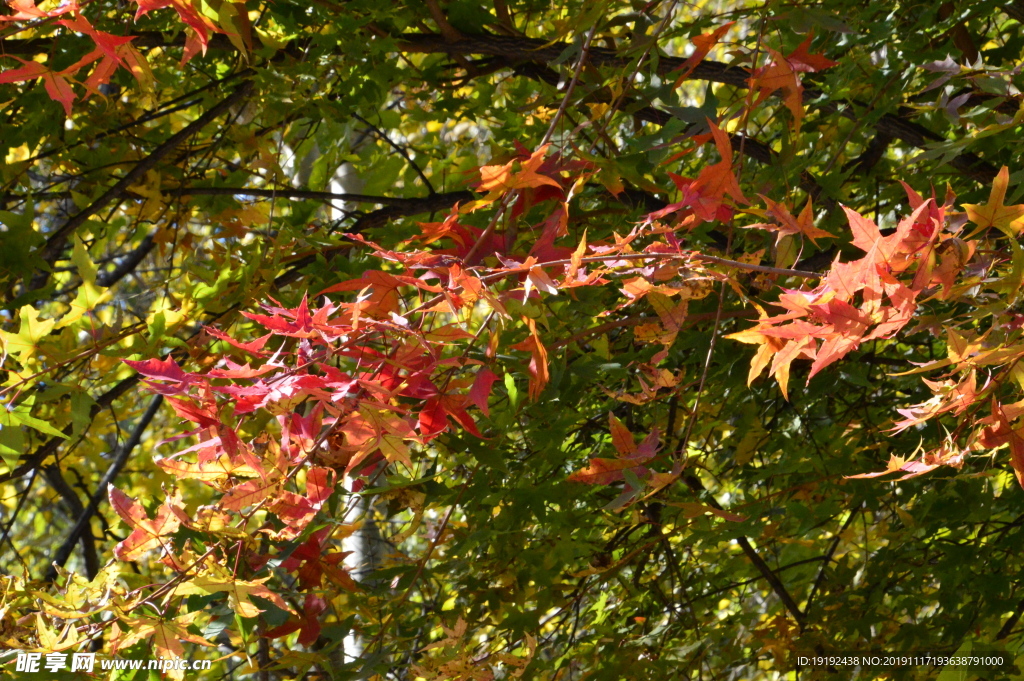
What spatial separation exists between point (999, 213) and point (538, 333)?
2.16 feet

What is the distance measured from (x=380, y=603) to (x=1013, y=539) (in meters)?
1.18

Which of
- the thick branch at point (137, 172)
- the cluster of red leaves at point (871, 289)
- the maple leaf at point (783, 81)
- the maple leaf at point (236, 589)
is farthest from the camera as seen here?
the thick branch at point (137, 172)

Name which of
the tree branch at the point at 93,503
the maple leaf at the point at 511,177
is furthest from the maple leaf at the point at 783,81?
the tree branch at the point at 93,503

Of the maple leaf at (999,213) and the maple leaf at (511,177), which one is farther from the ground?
the maple leaf at (511,177)

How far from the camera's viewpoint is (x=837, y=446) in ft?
5.32

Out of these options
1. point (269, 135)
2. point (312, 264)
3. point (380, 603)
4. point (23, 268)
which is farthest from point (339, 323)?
point (380, 603)

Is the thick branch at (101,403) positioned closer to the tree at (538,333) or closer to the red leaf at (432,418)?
the tree at (538,333)

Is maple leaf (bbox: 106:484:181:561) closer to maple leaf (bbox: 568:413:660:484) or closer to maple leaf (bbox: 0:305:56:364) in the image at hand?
maple leaf (bbox: 0:305:56:364)

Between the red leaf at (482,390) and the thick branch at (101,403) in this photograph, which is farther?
the thick branch at (101,403)

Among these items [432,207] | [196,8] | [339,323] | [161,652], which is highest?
[196,8]

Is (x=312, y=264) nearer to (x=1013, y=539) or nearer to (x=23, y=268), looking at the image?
(x=23, y=268)

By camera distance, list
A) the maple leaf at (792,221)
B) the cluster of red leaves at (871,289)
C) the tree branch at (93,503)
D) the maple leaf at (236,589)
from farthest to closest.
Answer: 1. the tree branch at (93,503)
2. the maple leaf at (792,221)
3. the maple leaf at (236,589)
4. the cluster of red leaves at (871,289)

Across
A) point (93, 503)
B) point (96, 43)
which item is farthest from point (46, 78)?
point (93, 503)

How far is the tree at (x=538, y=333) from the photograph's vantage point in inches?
33.2
